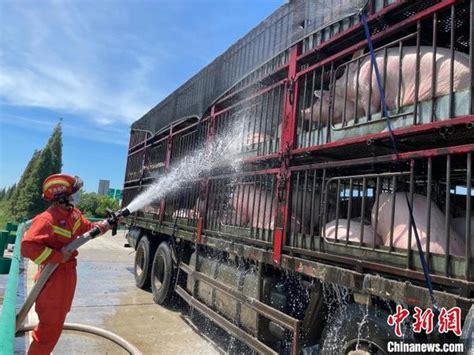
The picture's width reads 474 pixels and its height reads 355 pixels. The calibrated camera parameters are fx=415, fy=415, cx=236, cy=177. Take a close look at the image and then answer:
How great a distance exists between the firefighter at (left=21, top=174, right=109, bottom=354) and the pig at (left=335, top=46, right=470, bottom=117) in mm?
2663

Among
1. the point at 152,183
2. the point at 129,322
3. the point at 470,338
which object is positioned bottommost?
the point at 129,322

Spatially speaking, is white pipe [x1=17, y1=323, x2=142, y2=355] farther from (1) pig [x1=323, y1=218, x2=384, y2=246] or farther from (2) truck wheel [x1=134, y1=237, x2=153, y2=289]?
(2) truck wheel [x1=134, y1=237, x2=153, y2=289]

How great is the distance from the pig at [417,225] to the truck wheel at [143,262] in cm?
579

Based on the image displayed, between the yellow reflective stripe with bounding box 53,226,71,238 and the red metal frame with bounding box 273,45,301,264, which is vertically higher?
the red metal frame with bounding box 273,45,301,264

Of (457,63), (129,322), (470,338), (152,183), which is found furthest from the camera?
(152,183)

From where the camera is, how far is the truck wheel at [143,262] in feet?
26.1

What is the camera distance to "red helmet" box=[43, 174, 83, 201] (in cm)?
389

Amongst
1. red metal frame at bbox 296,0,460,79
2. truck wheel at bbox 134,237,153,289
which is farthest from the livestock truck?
truck wheel at bbox 134,237,153,289

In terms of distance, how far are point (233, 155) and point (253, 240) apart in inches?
45.5

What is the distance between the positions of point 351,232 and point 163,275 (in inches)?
187

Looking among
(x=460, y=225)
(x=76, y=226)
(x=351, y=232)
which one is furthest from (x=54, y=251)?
(x=460, y=225)

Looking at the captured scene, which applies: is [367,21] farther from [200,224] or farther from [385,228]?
[200,224]

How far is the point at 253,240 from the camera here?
423 cm

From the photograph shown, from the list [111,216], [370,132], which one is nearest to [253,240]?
[111,216]
